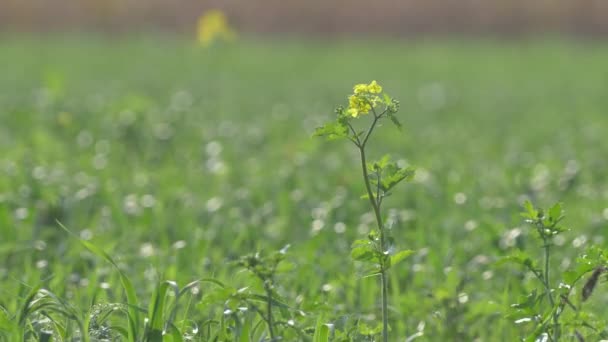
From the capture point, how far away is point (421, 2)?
73.9 ft

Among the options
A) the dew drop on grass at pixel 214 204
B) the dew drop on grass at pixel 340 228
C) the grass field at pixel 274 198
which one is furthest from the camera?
the dew drop on grass at pixel 214 204

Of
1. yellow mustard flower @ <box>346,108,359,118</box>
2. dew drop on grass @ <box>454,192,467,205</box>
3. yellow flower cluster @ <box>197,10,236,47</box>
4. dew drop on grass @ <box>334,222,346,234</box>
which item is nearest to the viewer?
yellow mustard flower @ <box>346,108,359,118</box>

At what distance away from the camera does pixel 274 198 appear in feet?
14.8

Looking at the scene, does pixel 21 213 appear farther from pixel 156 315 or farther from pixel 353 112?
pixel 353 112

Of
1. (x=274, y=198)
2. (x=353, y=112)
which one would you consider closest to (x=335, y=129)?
(x=353, y=112)

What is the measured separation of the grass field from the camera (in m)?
2.63

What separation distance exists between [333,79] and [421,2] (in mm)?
10519

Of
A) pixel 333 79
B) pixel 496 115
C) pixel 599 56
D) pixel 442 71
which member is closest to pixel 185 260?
pixel 496 115

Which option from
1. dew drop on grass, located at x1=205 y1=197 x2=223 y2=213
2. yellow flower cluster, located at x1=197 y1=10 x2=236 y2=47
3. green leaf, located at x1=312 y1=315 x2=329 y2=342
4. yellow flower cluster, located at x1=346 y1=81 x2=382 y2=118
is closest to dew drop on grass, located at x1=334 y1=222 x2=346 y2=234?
dew drop on grass, located at x1=205 y1=197 x2=223 y2=213

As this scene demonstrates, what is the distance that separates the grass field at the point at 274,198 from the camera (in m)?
2.63

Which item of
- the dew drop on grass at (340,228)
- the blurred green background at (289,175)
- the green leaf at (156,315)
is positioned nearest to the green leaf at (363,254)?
the blurred green background at (289,175)

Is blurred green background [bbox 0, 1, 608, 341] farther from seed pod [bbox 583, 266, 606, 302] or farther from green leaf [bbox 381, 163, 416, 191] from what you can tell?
seed pod [bbox 583, 266, 606, 302]

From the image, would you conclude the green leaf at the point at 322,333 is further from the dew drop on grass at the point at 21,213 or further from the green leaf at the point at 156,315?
the dew drop on grass at the point at 21,213

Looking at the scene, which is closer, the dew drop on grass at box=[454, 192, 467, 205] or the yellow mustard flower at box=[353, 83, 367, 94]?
the yellow mustard flower at box=[353, 83, 367, 94]
